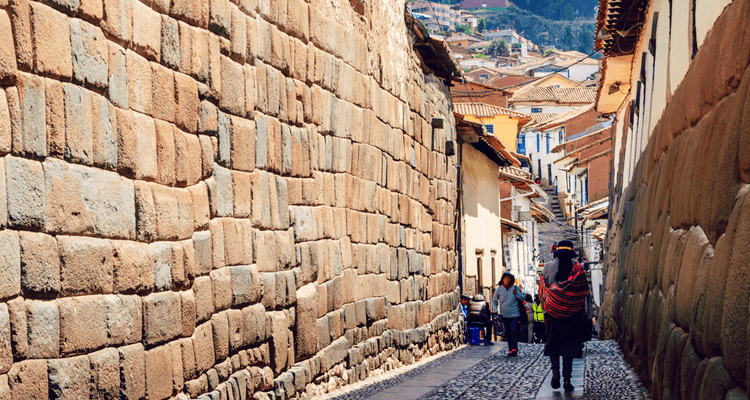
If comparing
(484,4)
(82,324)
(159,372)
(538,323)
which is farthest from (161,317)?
(484,4)

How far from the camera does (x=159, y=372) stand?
16.7 feet

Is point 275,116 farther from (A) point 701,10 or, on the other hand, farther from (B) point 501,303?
(B) point 501,303

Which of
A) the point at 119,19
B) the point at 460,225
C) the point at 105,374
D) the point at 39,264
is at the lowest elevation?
the point at 105,374

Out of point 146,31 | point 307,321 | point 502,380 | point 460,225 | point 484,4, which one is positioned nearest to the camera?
point 146,31

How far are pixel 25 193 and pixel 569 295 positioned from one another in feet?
18.7

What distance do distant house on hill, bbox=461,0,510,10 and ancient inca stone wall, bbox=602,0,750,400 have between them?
537ft

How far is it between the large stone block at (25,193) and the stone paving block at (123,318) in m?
0.74

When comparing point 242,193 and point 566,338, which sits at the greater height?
point 242,193

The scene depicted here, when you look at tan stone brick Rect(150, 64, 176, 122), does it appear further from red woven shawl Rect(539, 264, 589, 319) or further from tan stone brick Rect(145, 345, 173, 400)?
red woven shawl Rect(539, 264, 589, 319)

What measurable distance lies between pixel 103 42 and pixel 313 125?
375 centimetres

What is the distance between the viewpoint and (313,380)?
8086mm

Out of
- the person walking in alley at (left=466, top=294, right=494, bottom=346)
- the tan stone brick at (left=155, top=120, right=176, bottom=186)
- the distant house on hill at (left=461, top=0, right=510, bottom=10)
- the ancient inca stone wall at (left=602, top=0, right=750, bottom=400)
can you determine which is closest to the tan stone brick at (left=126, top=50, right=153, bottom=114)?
the tan stone brick at (left=155, top=120, right=176, bottom=186)

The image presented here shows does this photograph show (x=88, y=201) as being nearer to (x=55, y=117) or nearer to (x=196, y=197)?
(x=55, y=117)

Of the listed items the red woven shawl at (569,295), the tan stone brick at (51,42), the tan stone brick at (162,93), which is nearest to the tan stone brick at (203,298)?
the tan stone brick at (162,93)
